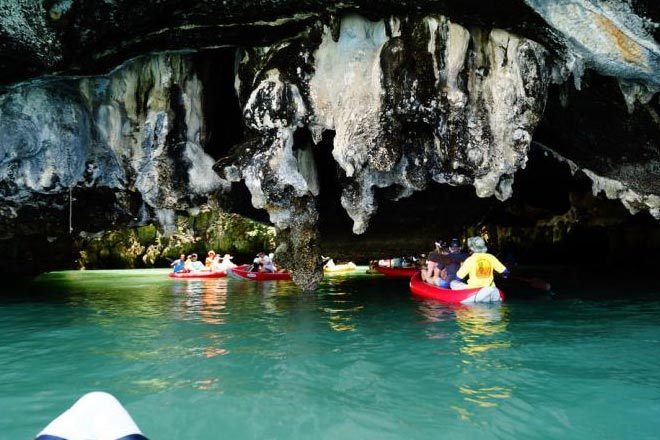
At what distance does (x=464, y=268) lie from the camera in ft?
34.7

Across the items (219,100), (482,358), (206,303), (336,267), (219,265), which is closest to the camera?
(482,358)

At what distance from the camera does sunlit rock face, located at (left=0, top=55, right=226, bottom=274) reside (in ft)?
27.9

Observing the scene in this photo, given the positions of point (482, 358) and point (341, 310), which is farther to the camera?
point (341, 310)

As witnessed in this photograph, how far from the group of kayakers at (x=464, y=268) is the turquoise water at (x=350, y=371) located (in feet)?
2.49

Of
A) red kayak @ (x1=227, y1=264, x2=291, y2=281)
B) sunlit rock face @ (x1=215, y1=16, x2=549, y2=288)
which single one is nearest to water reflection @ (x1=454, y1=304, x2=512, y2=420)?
sunlit rock face @ (x1=215, y1=16, x2=549, y2=288)

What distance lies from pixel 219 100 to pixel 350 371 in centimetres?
705

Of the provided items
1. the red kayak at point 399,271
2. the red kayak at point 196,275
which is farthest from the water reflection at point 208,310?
the red kayak at point 399,271

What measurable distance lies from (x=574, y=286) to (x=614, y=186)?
5.65 m

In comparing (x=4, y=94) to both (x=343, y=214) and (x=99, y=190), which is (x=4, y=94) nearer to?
(x=99, y=190)

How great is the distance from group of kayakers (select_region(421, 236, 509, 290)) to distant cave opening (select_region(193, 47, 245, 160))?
5651 mm

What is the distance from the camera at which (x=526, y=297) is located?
12055 mm

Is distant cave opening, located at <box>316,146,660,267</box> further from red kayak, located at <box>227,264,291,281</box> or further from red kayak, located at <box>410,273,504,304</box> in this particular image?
red kayak, located at <box>410,273,504,304</box>

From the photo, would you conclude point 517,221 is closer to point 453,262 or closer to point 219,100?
point 453,262

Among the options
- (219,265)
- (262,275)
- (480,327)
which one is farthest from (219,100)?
(219,265)
